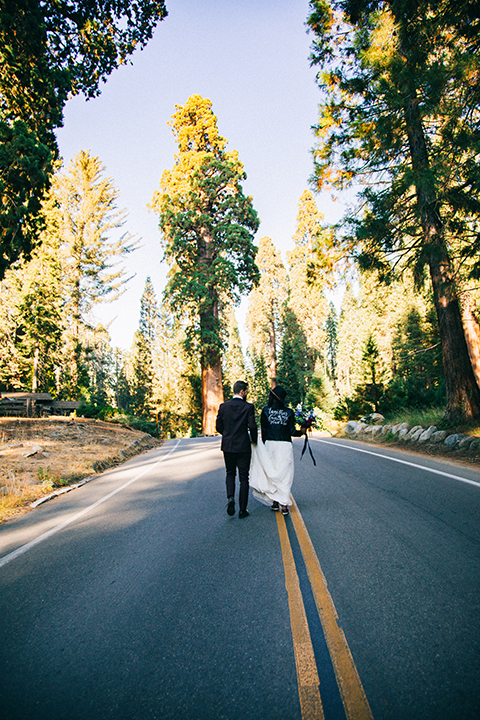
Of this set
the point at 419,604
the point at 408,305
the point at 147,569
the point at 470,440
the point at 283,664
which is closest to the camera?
the point at 283,664

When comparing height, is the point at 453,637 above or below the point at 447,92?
below

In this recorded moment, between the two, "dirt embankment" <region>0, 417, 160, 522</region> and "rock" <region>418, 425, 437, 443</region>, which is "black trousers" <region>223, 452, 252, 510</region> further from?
"rock" <region>418, 425, 437, 443</region>

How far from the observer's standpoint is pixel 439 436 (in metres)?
11.4

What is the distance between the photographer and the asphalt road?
89.9 inches

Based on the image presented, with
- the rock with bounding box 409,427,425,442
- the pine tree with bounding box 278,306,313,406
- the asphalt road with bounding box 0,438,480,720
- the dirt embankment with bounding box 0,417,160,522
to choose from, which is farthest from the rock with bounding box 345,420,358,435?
the pine tree with bounding box 278,306,313,406

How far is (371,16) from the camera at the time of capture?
1140 centimetres

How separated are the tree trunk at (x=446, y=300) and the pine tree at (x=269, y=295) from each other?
32.7m

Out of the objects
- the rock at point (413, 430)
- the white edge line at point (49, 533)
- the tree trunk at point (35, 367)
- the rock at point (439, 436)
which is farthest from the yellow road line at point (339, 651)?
the tree trunk at point (35, 367)

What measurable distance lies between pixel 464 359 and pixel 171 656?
1131 centimetres

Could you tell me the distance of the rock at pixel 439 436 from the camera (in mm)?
11281

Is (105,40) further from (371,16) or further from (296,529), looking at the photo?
(296,529)

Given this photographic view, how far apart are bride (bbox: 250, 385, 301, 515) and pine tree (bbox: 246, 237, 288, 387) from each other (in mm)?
38151

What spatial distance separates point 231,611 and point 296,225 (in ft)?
Answer: 135

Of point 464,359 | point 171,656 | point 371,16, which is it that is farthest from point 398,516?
point 371,16
